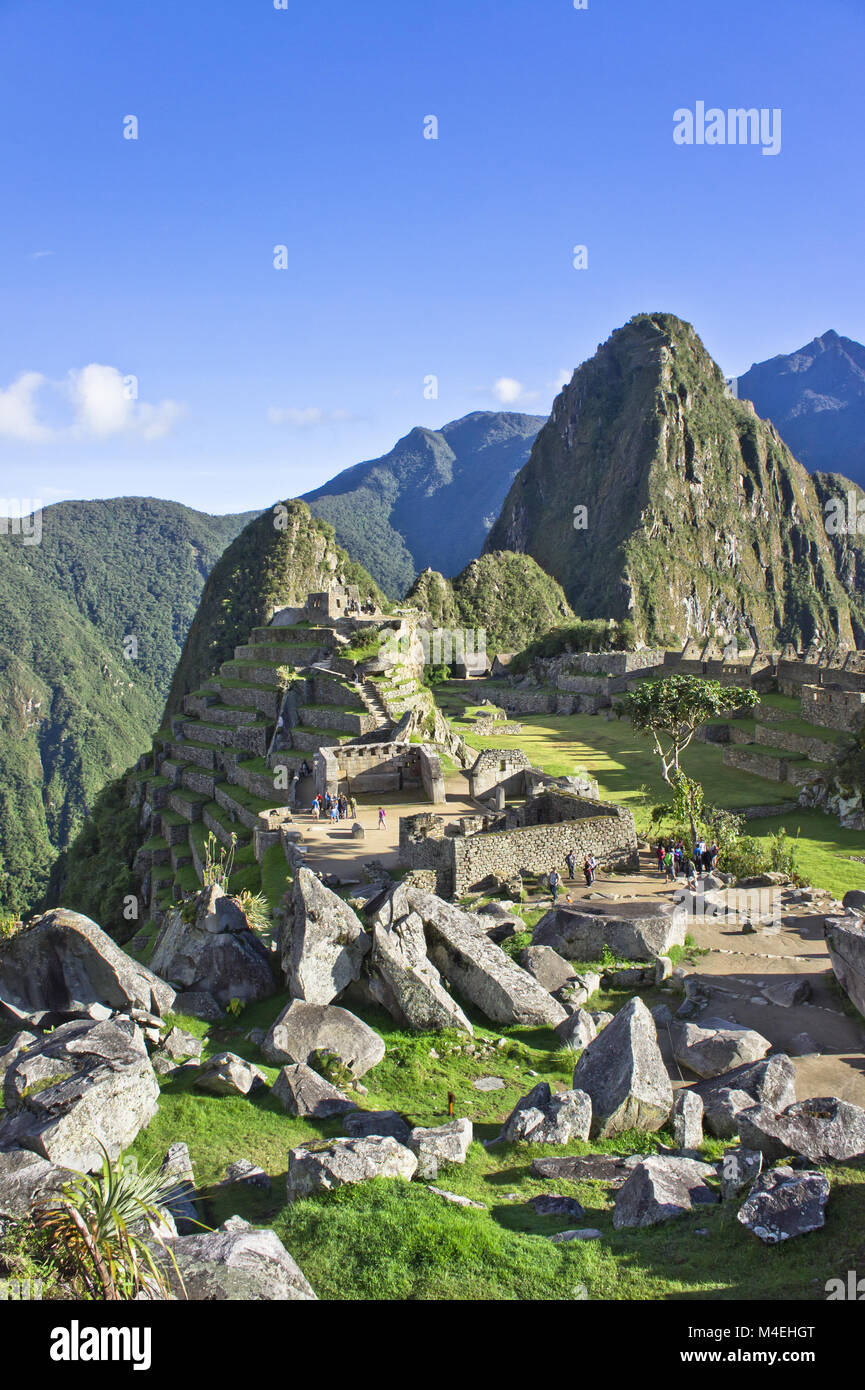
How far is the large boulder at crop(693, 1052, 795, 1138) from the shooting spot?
30.4 feet

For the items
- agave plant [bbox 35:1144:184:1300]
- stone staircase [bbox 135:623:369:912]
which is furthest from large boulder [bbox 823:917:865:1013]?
stone staircase [bbox 135:623:369:912]

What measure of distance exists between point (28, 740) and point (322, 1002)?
479 feet

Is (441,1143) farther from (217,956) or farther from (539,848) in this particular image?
(539,848)

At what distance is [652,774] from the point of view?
3628 centimetres

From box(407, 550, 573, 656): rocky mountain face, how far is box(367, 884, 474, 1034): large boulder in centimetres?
10764

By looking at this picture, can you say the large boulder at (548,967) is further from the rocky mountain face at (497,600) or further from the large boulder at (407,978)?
the rocky mountain face at (497,600)

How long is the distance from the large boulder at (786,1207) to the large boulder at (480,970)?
5.18m

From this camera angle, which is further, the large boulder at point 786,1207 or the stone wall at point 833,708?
the stone wall at point 833,708

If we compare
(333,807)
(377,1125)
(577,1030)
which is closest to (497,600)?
(333,807)

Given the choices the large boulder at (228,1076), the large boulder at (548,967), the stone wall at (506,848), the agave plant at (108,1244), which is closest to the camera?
the agave plant at (108,1244)

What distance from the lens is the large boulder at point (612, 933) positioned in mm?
14445

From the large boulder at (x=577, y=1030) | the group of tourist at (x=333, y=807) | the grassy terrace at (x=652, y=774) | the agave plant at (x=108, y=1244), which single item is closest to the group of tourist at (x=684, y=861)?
the grassy terrace at (x=652, y=774)

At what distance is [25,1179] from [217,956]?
599 centimetres
